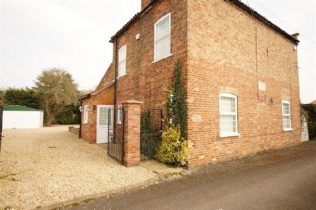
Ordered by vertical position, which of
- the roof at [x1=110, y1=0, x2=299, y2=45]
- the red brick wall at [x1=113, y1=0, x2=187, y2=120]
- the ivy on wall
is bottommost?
the ivy on wall

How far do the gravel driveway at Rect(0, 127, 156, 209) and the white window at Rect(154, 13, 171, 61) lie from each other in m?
4.92

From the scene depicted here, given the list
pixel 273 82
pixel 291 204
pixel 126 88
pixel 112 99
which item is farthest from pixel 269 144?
pixel 112 99

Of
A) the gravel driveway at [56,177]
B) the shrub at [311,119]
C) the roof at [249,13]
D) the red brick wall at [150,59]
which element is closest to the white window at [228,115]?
the red brick wall at [150,59]

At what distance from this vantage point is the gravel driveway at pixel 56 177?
5184 mm

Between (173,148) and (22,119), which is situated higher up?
(22,119)

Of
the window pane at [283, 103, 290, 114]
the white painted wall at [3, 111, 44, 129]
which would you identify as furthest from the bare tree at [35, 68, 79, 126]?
the window pane at [283, 103, 290, 114]

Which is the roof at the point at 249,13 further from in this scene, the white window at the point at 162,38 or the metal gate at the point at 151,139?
the metal gate at the point at 151,139

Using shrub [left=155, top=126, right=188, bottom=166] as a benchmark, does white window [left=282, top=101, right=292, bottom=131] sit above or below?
above

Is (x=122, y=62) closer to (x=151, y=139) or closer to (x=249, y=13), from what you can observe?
(x=151, y=139)

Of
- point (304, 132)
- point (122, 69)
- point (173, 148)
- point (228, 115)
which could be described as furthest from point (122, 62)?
point (304, 132)

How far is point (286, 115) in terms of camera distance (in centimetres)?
1330

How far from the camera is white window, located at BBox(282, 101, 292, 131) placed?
13164mm

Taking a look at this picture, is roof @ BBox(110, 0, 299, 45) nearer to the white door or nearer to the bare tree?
the white door

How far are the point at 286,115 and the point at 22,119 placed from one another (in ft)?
89.4
